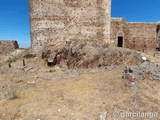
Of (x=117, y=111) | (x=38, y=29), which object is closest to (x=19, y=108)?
(x=117, y=111)

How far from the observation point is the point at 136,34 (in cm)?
1728

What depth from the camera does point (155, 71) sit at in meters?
7.22

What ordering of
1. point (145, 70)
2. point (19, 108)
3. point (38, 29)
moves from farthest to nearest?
1. point (38, 29)
2. point (145, 70)
3. point (19, 108)

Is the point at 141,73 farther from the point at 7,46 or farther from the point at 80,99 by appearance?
the point at 7,46

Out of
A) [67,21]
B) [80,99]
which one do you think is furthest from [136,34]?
[80,99]

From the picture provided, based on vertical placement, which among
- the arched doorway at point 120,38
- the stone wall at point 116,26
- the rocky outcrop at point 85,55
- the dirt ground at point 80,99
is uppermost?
the stone wall at point 116,26

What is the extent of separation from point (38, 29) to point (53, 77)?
5.26 meters

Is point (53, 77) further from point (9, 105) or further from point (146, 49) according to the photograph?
point (146, 49)

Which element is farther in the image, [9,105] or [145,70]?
[145,70]

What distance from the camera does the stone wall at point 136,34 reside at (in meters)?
16.7

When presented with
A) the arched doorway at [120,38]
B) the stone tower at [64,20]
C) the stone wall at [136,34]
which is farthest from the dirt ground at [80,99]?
the stone wall at [136,34]

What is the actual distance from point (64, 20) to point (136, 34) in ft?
33.1

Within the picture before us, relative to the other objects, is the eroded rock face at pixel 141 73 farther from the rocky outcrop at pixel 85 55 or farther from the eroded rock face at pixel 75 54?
the eroded rock face at pixel 75 54

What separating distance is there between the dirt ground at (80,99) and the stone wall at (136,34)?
35.9 feet
